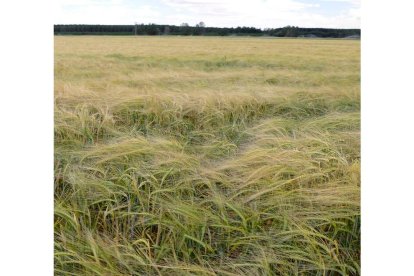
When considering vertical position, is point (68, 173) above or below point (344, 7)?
below

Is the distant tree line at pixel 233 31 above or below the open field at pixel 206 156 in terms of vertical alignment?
above

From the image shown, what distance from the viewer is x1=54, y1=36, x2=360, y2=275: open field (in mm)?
1434

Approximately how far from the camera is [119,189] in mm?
1528

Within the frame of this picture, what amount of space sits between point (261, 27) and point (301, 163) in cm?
51

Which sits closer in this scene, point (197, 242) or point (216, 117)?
point (197, 242)

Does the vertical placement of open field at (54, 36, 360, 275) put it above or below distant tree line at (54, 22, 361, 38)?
below

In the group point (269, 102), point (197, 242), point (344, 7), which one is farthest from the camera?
point (269, 102)

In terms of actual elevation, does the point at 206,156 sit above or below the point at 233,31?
below

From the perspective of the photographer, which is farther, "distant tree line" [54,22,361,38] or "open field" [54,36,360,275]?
"distant tree line" [54,22,361,38]

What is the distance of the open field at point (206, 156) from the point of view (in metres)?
1.43

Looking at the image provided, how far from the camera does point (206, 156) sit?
155 cm

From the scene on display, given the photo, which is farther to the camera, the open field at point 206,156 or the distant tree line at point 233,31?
the distant tree line at point 233,31
